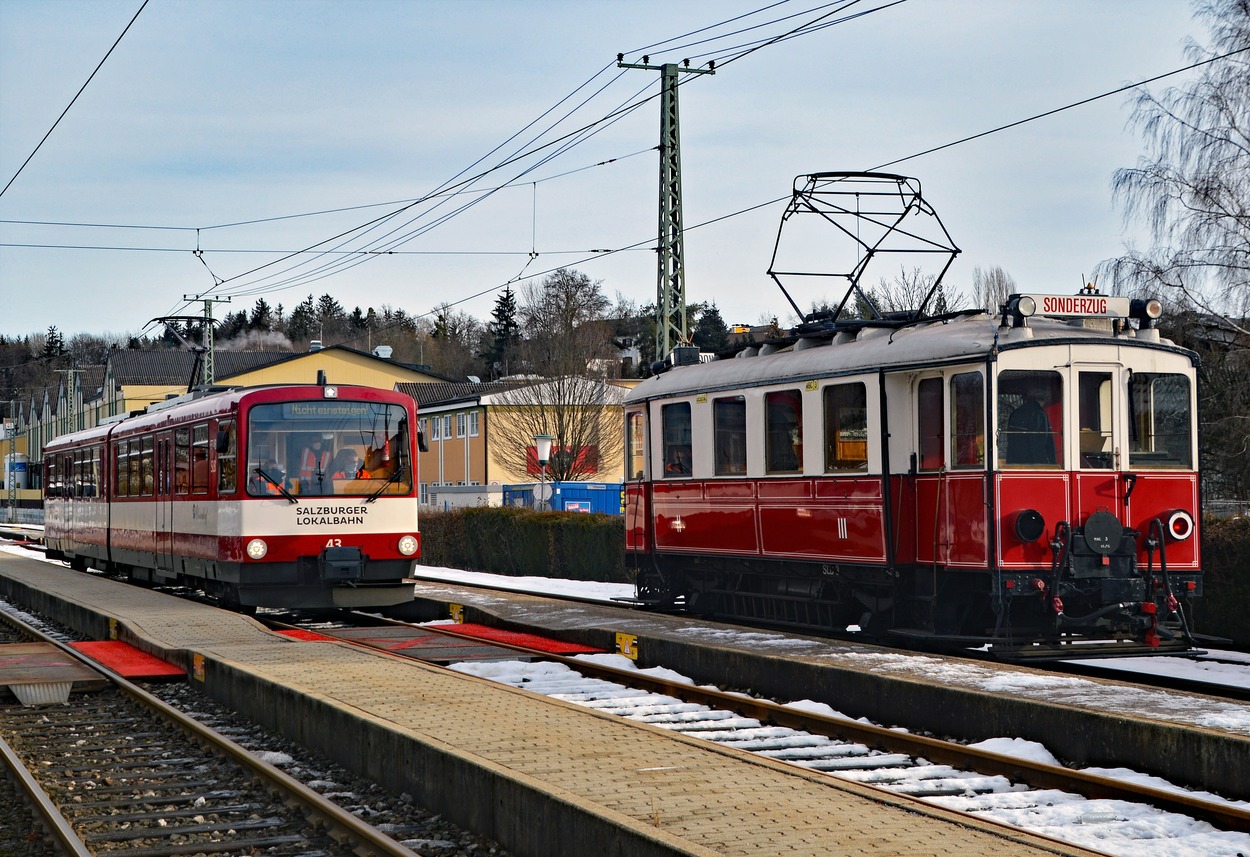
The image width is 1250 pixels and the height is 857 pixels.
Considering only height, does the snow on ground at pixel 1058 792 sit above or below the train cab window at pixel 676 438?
below

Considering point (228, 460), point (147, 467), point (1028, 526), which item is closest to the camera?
point (1028, 526)

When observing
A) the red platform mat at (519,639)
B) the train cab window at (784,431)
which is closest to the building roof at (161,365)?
the red platform mat at (519,639)

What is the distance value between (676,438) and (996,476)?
249 inches

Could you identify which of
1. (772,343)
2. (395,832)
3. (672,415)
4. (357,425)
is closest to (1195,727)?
(395,832)

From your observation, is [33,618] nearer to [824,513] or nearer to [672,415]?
[672,415]

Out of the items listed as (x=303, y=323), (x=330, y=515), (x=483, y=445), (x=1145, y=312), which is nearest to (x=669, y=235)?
(x=330, y=515)

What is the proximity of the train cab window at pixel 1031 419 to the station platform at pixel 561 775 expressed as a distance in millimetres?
5508

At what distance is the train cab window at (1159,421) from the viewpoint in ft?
47.9

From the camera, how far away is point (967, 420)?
14406mm

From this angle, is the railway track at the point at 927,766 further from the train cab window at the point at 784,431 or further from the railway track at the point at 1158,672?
the train cab window at the point at 784,431

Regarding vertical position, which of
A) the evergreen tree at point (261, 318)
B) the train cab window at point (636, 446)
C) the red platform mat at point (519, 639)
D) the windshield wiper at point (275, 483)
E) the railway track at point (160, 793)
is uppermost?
the evergreen tree at point (261, 318)

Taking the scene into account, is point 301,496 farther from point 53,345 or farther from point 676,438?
point 53,345

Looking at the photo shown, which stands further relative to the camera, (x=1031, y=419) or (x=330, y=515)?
(x=330, y=515)

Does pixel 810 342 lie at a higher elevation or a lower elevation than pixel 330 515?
higher
